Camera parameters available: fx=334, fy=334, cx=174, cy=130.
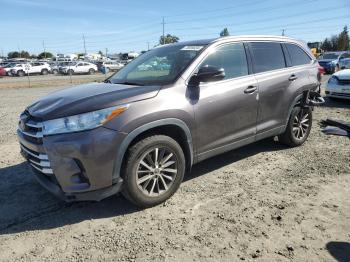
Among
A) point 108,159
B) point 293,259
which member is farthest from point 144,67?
point 293,259

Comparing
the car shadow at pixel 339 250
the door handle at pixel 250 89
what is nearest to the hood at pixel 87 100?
the door handle at pixel 250 89

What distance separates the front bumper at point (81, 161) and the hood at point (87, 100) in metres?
0.25

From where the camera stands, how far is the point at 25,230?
3461 mm

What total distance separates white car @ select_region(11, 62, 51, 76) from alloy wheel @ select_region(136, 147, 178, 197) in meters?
35.4

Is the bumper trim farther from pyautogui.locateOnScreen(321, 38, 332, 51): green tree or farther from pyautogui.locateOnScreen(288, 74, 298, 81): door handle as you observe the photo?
pyautogui.locateOnScreen(321, 38, 332, 51): green tree

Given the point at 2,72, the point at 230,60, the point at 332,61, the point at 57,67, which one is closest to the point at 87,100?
the point at 230,60

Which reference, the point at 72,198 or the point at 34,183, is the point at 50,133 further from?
the point at 34,183

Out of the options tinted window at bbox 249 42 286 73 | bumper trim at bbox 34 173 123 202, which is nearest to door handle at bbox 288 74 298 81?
tinted window at bbox 249 42 286 73

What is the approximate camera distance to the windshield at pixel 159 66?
162 inches

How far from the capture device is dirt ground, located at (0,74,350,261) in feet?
10.0

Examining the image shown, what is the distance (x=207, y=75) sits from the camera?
389 centimetres

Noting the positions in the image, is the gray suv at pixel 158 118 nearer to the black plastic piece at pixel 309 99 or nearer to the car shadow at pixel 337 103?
the black plastic piece at pixel 309 99

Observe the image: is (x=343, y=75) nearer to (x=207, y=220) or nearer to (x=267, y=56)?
(x=267, y=56)

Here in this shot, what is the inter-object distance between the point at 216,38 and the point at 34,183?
3198mm
